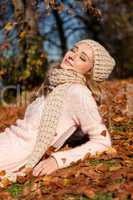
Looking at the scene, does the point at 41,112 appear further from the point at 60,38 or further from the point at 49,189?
the point at 60,38

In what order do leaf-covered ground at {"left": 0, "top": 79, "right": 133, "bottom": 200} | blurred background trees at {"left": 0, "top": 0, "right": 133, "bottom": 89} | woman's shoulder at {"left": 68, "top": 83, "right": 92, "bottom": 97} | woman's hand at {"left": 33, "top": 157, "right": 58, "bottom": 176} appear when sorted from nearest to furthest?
leaf-covered ground at {"left": 0, "top": 79, "right": 133, "bottom": 200}, woman's hand at {"left": 33, "top": 157, "right": 58, "bottom": 176}, woman's shoulder at {"left": 68, "top": 83, "right": 92, "bottom": 97}, blurred background trees at {"left": 0, "top": 0, "right": 133, "bottom": 89}

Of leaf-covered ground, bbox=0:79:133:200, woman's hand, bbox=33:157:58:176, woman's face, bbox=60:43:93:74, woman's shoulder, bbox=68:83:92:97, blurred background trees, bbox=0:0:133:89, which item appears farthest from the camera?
blurred background trees, bbox=0:0:133:89

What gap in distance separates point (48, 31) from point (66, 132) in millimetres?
23559

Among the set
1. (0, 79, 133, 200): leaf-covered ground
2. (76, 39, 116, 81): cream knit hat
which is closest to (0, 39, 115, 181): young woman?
(76, 39, 116, 81): cream knit hat

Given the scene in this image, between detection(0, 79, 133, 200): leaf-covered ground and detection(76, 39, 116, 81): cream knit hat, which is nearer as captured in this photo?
detection(0, 79, 133, 200): leaf-covered ground

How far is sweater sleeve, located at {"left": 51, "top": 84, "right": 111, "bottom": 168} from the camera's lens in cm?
504

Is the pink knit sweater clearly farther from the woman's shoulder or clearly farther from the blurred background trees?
the blurred background trees

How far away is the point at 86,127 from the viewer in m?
5.09

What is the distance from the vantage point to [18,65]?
46.8 ft

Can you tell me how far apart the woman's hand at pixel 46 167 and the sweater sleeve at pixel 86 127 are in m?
0.04

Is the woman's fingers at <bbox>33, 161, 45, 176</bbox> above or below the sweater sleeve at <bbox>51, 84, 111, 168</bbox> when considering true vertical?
below

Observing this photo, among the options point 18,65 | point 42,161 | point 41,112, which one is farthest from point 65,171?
point 18,65

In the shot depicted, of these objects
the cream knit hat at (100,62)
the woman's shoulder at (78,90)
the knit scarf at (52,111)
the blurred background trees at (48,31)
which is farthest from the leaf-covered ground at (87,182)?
Result: the blurred background trees at (48,31)

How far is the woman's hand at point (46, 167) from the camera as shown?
16.4 feet
